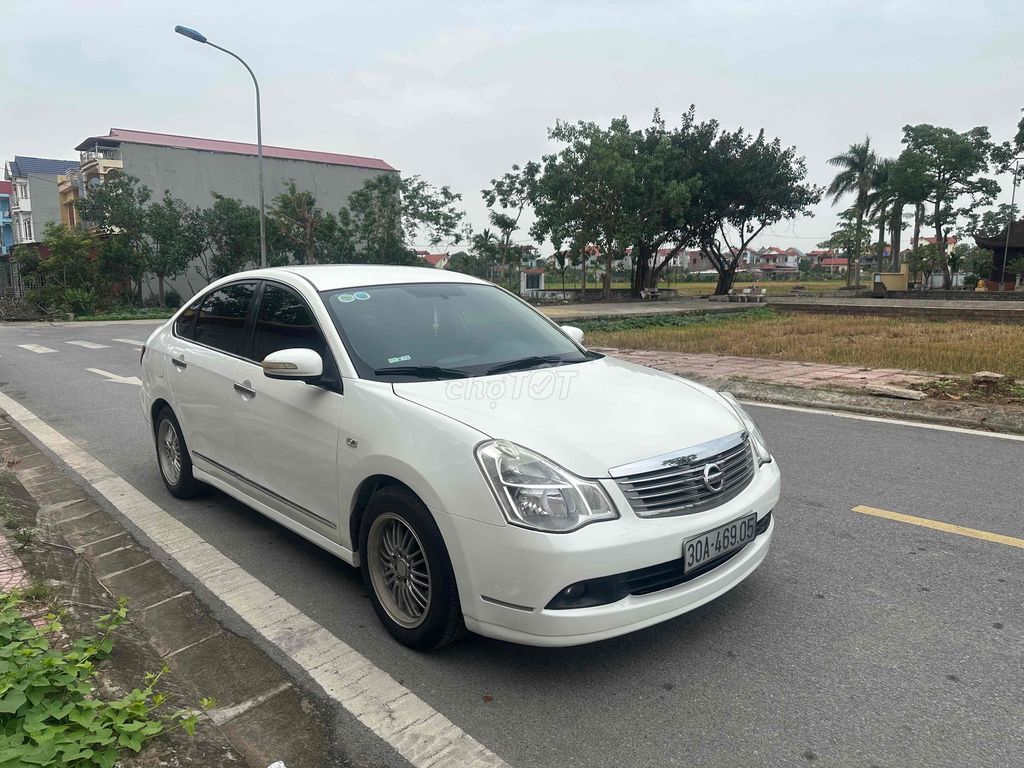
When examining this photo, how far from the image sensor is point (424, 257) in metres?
42.6

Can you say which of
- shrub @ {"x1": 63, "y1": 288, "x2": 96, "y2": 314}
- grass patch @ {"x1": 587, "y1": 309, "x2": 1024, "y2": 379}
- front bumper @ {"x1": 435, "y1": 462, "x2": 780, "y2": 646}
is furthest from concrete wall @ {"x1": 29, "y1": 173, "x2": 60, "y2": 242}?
front bumper @ {"x1": 435, "y1": 462, "x2": 780, "y2": 646}

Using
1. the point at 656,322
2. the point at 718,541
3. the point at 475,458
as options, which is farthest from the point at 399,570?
the point at 656,322

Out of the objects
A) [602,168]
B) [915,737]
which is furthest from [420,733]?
[602,168]

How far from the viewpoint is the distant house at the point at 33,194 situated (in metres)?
51.4

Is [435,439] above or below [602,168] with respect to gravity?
below

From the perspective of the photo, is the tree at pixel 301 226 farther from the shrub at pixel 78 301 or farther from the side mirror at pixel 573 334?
the side mirror at pixel 573 334

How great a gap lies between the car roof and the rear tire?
3.96ft

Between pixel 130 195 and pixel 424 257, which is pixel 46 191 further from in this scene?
pixel 424 257

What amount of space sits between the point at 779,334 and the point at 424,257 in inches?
1140

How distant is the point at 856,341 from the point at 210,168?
127ft

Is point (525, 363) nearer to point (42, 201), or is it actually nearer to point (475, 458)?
point (475, 458)

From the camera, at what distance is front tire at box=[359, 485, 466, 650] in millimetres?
2877

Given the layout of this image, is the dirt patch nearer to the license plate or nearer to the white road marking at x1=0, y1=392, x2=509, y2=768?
the license plate

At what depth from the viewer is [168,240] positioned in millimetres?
34406
